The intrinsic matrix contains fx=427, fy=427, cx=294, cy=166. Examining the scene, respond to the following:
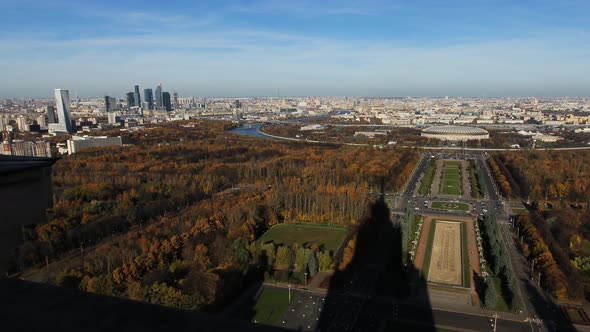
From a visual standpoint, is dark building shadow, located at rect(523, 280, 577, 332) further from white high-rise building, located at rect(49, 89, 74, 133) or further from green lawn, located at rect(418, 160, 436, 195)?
white high-rise building, located at rect(49, 89, 74, 133)

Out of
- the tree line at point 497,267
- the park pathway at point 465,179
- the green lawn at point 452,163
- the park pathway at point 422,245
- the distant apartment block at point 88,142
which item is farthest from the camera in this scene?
the distant apartment block at point 88,142

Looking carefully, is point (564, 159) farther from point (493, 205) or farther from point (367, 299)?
point (367, 299)

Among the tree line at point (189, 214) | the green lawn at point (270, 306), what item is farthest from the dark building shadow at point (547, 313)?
the green lawn at point (270, 306)

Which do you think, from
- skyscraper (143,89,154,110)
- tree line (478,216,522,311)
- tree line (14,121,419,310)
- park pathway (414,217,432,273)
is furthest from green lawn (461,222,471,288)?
skyscraper (143,89,154,110)

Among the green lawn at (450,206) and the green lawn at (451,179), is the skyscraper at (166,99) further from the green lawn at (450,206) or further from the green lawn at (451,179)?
the green lawn at (450,206)

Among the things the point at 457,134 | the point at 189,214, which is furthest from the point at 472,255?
the point at 457,134

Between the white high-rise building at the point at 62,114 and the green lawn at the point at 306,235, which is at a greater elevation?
the white high-rise building at the point at 62,114

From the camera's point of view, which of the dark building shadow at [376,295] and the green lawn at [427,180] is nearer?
the dark building shadow at [376,295]
